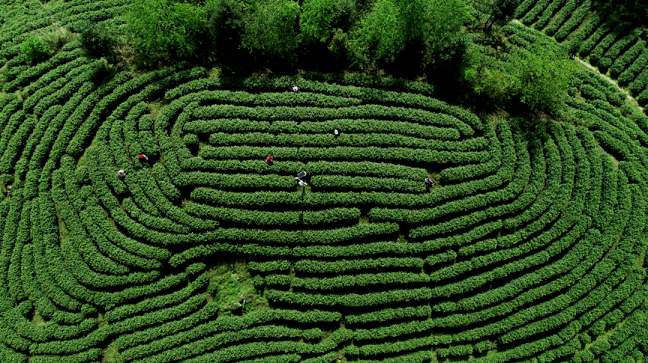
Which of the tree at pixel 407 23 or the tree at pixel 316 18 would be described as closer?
the tree at pixel 316 18

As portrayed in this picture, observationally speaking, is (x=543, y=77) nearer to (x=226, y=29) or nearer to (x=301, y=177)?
(x=301, y=177)

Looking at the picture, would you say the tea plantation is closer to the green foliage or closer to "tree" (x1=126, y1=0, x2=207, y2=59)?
the green foliage

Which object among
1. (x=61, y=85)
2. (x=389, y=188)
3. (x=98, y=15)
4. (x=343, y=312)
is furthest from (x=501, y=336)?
(x=98, y=15)

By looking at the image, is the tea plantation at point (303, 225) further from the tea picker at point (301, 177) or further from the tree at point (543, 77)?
the tree at point (543, 77)

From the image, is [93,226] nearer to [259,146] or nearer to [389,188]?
[259,146]

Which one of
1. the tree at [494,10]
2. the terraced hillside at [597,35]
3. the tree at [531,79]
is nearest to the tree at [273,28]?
the tree at [531,79]

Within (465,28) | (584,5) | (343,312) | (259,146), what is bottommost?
(343,312)
